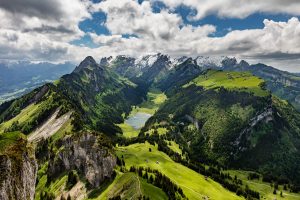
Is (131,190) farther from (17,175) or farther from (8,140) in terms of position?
(17,175)

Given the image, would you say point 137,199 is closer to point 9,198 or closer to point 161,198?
point 161,198

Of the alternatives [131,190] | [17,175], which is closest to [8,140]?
[17,175]

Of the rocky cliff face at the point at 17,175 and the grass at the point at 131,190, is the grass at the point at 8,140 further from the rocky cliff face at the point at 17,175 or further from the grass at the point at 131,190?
the grass at the point at 131,190

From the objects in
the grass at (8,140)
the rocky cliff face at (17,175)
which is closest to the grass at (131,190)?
the rocky cliff face at (17,175)

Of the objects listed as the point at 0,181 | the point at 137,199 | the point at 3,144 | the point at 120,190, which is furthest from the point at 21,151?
the point at 120,190

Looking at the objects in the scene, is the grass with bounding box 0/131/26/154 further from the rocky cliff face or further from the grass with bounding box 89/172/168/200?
the grass with bounding box 89/172/168/200

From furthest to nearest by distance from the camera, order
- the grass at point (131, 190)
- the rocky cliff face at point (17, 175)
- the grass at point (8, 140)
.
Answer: the grass at point (131, 190)
the grass at point (8, 140)
the rocky cliff face at point (17, 175)

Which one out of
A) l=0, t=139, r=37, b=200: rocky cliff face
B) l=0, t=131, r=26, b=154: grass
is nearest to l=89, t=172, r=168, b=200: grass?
l=0, t=139, r=37, b=200: rocky cliff face
